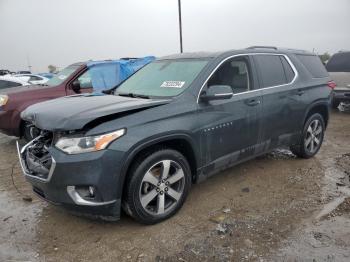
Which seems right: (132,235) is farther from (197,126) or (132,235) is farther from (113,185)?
(197,126)

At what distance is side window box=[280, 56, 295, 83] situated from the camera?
511 centimetres

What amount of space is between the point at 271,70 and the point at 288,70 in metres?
0.45

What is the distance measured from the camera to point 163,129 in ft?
11.5

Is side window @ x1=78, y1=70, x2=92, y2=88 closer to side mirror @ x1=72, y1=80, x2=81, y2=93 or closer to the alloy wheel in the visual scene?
side mirror @ x1=72, y1=80, x2=81, y2=93

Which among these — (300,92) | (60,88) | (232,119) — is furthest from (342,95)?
(60,88)

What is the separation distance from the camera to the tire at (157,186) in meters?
3.37

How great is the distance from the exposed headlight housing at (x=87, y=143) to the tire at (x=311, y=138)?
11.1ft

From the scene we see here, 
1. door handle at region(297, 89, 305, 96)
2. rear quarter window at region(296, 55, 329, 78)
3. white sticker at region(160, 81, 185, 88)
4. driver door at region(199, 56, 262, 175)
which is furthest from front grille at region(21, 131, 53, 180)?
rear quarter window at region(296, 55, 329, 78)

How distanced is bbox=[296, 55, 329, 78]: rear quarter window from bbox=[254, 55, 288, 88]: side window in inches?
25.5

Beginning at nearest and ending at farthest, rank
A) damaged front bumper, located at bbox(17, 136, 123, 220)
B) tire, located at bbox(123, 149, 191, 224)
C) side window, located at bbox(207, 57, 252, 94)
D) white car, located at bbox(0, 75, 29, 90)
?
damaged front bumper, located at bbox(17, 136, 123, 220)
tire, located at bbox(123, 149, 191, 224)
side window, located at bbox(207, 57, 252, 94)
white car, located at bbox(0, 75, 29, 90)

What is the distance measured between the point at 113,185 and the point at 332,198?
2684 mm

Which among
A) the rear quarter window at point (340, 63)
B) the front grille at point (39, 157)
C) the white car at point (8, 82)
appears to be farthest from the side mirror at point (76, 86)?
the rear quarter window at point (340, 63)

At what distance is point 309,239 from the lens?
331cm

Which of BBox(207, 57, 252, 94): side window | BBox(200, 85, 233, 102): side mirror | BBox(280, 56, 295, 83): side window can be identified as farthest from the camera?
BBox(280, 56, 295, 83): side window
